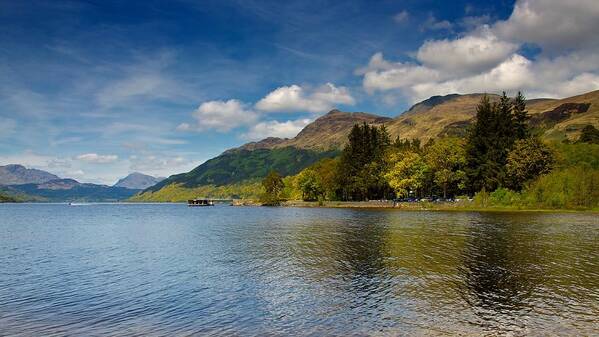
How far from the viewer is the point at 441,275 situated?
122 ft

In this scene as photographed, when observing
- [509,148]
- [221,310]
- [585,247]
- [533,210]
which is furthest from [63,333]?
[509,148]

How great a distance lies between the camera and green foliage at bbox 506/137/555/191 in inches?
5522

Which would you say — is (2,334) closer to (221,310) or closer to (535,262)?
(221,310)

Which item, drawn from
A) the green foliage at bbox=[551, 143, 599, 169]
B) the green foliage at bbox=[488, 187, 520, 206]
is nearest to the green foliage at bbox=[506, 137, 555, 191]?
the green foliage at bbox=[488, 187, 520, 206]

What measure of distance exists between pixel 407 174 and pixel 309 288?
14697cm

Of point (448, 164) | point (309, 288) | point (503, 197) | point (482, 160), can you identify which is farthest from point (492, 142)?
point (309, 288)

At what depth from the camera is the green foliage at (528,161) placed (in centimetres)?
14025

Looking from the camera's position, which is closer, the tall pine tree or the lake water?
the lake water

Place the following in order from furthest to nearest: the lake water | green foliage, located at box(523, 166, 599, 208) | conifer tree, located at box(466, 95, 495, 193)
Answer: conifer tree, located at box(466, 95, 495, 193) → green foliage, located at box(523, 166, 599, 208) → the lake water

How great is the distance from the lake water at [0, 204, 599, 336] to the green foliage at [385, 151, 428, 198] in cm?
10978

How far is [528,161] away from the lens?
458ft

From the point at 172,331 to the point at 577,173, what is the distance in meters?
144

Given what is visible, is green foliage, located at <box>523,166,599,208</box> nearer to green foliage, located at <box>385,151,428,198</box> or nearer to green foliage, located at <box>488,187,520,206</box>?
green foliage, located at <box>488,187,520,206</box>

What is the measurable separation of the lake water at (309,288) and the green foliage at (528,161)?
87.9 meters
